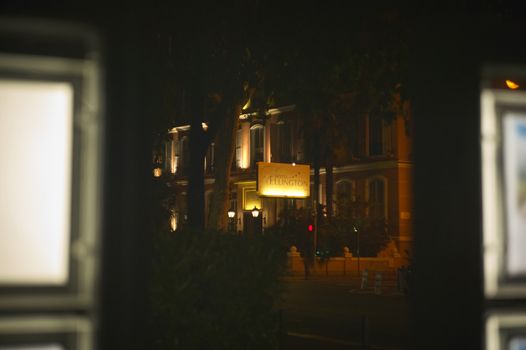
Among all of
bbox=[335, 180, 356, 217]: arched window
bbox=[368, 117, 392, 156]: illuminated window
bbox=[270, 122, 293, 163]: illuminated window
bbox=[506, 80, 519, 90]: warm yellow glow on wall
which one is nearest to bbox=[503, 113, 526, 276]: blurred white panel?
bbox=[506, 80, 519, 90]: warm yellow glow on wall

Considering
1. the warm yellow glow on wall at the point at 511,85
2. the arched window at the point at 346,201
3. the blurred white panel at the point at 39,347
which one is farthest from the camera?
the arched window at the point at 346,201

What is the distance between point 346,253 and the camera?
45844 millimetres

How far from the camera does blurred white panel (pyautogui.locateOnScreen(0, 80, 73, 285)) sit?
10.1 feet

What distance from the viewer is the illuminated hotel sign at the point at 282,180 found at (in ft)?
121

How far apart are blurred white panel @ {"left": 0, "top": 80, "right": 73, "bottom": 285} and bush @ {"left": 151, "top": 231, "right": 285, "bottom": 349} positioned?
15.9 ft

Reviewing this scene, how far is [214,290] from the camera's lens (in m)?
8.60

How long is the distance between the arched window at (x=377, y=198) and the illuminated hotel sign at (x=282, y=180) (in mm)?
12747

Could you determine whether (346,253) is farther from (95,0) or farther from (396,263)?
(95,0)

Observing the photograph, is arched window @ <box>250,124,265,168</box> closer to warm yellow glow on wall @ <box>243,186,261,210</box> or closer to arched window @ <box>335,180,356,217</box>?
warm yellow glow on wall @ <box>243,186,261,210</box>

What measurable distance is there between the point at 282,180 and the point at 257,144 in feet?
90.7

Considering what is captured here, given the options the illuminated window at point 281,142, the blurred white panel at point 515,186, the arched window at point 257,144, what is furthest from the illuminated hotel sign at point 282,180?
the blurred white panel at point 515,186

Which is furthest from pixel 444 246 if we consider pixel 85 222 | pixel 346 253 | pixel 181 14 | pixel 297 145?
pixel 297 145

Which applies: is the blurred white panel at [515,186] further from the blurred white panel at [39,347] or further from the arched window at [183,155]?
the arched window at [183,155]

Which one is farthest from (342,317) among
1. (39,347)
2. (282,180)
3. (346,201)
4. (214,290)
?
(346,201)
